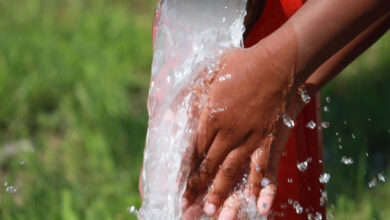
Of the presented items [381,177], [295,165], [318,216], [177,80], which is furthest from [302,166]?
[381,177]

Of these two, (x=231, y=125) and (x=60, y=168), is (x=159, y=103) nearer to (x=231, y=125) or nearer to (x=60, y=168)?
(x=231, y=125)

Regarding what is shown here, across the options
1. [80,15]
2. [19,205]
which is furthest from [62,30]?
[19,205]

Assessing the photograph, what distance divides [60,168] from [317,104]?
126 cm

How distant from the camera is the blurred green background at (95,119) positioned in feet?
6.64

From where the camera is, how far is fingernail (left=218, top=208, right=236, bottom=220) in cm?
123

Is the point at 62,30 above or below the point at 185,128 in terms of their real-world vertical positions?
below

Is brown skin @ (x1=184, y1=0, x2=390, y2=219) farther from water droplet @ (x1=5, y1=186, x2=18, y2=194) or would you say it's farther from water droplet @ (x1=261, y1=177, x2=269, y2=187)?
water droplet @ (x1=5, y1=186, x2=18, y2=194)

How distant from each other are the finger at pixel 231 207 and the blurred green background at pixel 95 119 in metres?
0.73

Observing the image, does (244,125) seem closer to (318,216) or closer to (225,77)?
(225,77)

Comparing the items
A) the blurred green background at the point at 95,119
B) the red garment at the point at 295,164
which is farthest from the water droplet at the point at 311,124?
the blurred green background at the point at 95,119

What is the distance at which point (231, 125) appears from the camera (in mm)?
1158

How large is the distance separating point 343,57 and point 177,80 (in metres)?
0.37

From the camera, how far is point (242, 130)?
45.7 inches

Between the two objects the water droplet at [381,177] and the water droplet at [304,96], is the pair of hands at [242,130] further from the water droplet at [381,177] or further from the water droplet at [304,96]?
the water droplet at [381,177]
